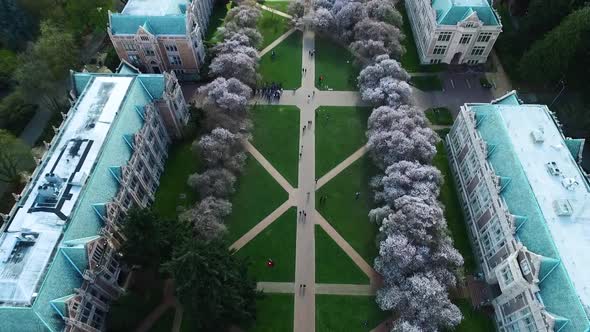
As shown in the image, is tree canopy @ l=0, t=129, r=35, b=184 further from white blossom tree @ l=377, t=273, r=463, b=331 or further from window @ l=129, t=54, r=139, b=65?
white blossom tree @ l=377, t=273, r=463, b=331

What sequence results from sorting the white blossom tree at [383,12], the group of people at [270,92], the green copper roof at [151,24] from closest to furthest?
the green copper roof at [151,24] → the group of people at [270,92] → the white blossom tree at [383,12]

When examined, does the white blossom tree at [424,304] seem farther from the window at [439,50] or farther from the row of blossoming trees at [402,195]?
the window at [439,50]

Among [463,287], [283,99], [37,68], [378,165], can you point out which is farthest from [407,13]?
[37,68]

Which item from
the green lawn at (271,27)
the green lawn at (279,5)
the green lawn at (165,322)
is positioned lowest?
the green lawn at (165,322)

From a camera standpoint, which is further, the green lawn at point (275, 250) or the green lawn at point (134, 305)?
the green lawn at point (275, 250)

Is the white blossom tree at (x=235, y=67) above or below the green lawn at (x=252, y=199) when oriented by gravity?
above

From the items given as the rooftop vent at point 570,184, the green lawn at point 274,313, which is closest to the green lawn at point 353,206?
the green lawn at point 274,313

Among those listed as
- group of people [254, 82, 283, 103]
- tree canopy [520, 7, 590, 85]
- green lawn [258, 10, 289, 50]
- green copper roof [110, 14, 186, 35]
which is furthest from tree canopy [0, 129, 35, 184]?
tree canopy [520, 7, 590, 85]
